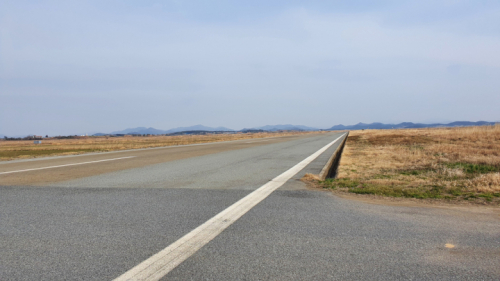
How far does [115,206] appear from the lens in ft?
16.8

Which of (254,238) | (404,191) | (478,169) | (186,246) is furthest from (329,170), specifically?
(186,246)

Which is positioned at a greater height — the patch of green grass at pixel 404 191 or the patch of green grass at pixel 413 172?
the patch of green grass at pixel 404 191

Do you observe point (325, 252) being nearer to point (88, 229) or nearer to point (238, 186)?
point (88, 229)

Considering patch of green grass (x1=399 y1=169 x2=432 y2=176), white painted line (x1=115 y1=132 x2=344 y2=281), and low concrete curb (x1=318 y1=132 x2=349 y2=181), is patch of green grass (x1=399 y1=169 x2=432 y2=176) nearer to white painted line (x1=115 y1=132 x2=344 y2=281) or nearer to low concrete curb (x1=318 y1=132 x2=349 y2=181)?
low concrete curb (x1=318 y1=132 x2=349 y2=181)

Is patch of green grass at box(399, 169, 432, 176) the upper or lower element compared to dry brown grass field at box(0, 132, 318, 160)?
lower

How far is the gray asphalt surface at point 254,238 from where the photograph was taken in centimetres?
276

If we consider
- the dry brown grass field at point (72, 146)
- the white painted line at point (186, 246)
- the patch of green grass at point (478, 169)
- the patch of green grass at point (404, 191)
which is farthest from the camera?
the dry brown grass field at point (72, 146)

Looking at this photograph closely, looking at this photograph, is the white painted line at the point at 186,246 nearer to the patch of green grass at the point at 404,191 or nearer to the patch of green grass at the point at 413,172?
the patch of green grass at the point at 404,191

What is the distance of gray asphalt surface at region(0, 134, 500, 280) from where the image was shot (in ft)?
9.04

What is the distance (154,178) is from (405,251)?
6.33 metres

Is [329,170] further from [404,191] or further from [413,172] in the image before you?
[404,191]

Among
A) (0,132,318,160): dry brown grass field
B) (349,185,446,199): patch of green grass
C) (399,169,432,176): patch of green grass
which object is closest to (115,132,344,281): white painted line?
(349,185,446,199): patch of green grass

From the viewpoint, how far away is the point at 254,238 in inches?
140

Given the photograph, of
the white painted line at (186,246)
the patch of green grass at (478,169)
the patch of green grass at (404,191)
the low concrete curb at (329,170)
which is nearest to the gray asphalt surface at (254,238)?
the white painted line at (186,246)
